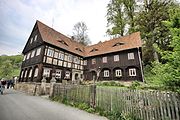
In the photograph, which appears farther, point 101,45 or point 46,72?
point 101,45

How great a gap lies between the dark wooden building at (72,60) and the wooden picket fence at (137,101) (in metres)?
12.7

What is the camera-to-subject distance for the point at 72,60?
2420 cm

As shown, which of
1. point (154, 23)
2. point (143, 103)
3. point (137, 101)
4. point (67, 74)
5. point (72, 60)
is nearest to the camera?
point (143, 103)

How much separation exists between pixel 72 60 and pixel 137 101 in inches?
771

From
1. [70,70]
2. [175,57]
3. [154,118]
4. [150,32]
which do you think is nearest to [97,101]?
[154,118]

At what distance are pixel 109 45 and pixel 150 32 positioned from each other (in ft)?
27.5

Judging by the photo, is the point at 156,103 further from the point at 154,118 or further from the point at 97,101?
the point at 97,101

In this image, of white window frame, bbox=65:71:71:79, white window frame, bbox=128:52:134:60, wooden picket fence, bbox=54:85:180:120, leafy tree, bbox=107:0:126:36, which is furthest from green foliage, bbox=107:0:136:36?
wooden picket fence, bbox=54:85:180:120

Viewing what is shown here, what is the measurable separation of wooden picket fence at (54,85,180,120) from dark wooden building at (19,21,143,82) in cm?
1268

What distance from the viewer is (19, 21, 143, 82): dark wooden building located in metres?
19.3

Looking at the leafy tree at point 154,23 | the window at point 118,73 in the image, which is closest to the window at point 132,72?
the window at point 118,73

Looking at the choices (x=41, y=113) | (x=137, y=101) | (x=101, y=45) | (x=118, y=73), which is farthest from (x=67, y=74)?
(x=137, y=101)

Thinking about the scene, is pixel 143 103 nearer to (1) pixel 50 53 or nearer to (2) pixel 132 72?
(2) pixel 132 72

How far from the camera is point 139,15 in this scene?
24.5 meters
